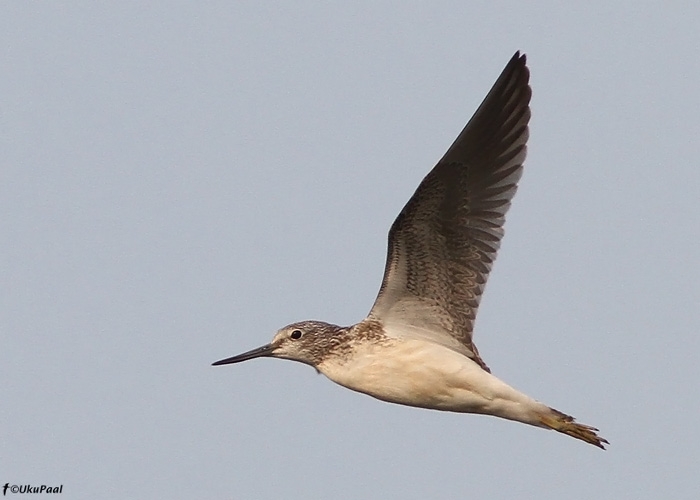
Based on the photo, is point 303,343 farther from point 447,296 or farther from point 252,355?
point 447,296

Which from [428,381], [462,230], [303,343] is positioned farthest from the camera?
[303,343]

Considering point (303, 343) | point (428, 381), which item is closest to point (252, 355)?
point (303, 343)

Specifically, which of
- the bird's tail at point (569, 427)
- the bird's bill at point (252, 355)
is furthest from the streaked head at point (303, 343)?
the bird's tail at point (569, 427)

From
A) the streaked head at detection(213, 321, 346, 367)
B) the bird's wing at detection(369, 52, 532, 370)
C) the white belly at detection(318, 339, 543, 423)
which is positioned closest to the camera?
the white belly at detection(318, 339, 543, 423)

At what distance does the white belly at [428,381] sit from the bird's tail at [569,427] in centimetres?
21

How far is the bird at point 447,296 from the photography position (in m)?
10.8

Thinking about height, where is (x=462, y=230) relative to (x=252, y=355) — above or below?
above

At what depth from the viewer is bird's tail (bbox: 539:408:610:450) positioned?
36.4 ft

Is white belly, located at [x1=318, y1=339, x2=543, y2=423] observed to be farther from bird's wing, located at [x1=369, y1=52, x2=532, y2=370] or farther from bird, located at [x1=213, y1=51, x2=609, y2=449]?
bird's wing, located at [x1=369, y1=52, x2=532, y2=370]

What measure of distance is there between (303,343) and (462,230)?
1.96m

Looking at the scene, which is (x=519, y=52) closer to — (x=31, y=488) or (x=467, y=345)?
(x=467, y=345)

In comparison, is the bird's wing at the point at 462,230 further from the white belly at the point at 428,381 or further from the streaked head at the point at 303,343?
the streaked head at the point at 303,343

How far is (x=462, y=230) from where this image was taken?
11.2 meters

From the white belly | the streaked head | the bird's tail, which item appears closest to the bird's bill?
the streaked head
